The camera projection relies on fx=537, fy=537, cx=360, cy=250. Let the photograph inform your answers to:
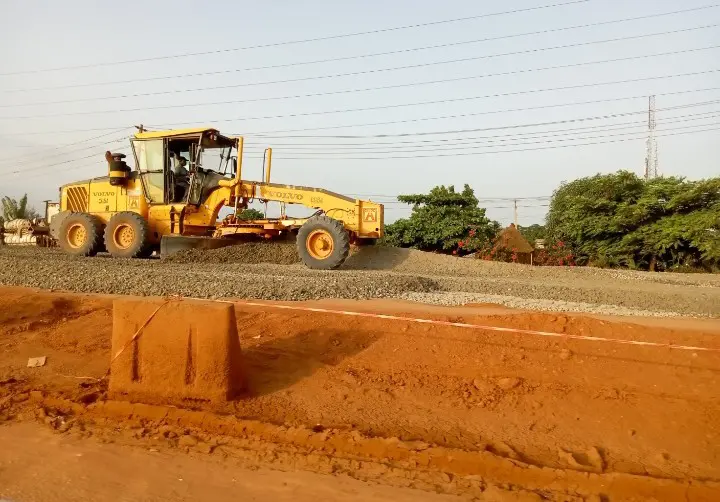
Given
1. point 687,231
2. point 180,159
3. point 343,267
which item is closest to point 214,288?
point 343,267

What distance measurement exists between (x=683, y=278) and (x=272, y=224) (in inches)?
441

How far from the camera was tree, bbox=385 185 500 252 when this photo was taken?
21250 millimetres

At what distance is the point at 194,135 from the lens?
1425 cm

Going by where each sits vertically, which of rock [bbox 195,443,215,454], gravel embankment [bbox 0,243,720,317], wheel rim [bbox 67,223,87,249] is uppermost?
wheel rim [bbox 67,223,87,249]

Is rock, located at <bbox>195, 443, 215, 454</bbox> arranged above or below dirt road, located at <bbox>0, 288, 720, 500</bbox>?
below

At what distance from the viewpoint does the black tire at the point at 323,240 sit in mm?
12969

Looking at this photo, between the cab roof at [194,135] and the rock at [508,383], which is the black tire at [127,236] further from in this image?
the rock at [508,383]

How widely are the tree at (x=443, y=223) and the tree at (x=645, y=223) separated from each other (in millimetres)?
3479

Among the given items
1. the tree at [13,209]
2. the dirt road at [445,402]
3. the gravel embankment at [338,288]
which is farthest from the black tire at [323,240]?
the tree at [13,209]

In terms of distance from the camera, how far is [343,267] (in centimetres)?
1417

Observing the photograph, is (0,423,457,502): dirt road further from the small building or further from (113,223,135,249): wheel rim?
the small building

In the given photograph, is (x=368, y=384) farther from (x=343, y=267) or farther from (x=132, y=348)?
(x=343, y=267)

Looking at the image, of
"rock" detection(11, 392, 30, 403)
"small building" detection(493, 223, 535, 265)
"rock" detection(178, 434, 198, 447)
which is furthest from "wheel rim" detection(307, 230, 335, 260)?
"rock" detection(178, 434, 198, 447)

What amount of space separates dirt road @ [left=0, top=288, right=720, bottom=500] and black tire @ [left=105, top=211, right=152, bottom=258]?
6937mm
